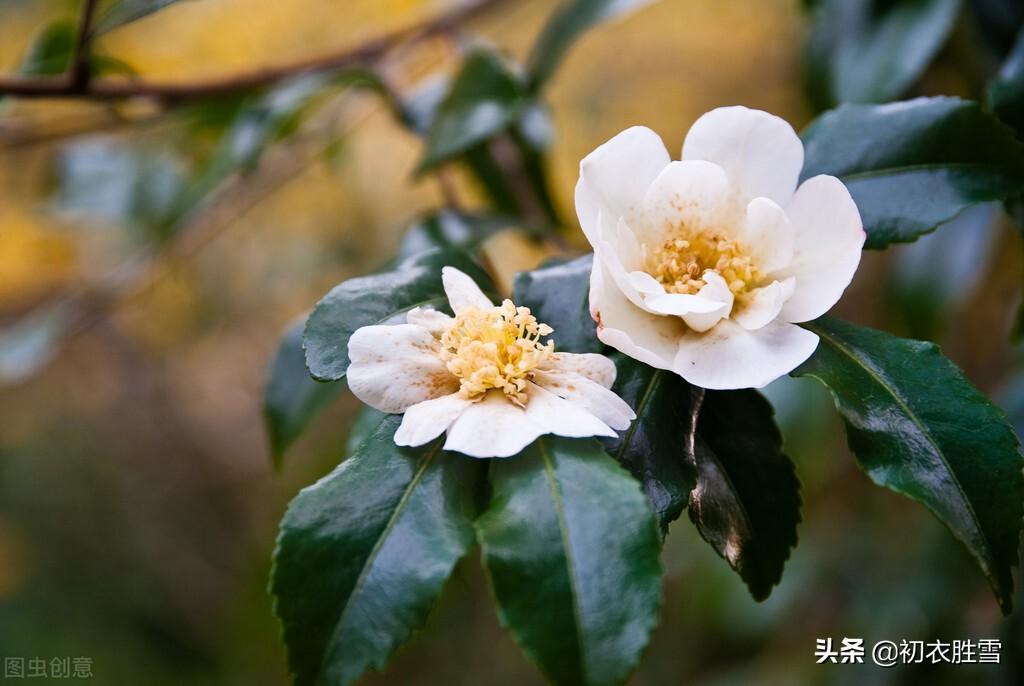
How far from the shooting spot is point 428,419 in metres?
0.42

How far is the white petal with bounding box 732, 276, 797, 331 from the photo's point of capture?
45cm

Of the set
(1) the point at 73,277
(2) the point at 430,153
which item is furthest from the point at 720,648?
(1) the point at 73,277

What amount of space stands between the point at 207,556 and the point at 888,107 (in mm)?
3391

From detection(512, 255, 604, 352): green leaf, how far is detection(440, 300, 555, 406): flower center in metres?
0.05

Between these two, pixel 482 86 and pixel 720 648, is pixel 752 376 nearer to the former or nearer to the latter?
pixel 482 86

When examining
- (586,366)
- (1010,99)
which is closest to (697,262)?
(586,366)

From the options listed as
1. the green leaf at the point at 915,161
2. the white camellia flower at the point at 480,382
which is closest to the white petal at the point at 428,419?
the white camellia flower at the point at 480,382

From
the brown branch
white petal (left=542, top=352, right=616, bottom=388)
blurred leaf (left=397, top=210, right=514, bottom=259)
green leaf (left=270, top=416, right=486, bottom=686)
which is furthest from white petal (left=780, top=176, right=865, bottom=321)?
the brown branch

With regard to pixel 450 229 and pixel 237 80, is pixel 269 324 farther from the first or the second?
pixel 450 229

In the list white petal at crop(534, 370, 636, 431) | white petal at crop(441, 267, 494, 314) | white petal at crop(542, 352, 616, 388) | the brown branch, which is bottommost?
white petal at crop(534, 370, 636, 431)

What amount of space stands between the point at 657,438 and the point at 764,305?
3.9 inches

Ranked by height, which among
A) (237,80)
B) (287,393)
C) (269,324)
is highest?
(237,80)

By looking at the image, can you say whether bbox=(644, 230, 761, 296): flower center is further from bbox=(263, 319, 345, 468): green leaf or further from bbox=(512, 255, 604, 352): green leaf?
bbox=(263, 319, 345, 468): green leaf

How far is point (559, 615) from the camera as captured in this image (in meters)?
0.37
